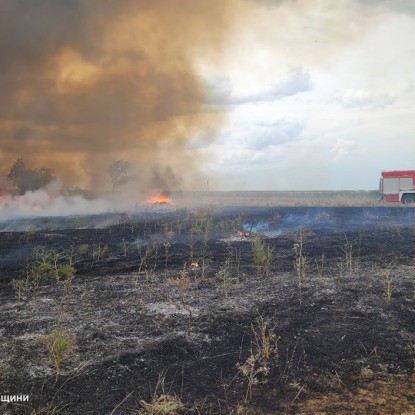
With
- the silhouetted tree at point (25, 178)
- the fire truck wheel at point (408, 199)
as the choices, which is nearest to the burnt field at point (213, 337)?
the fire truck wheel at point (408, 199)

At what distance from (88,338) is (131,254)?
652cm

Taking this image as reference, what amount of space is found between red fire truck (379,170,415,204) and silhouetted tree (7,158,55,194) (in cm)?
3420

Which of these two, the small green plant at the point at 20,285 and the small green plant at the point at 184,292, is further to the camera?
the small green plant at the point at 20,285

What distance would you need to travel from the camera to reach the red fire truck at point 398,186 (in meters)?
28.0

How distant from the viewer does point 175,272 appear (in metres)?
8.88

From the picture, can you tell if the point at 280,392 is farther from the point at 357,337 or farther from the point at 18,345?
the point at 18,345

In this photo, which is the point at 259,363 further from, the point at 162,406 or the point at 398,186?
the point at 398,186

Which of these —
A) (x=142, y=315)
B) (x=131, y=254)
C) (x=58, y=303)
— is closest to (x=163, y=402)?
(x=142, y=315)

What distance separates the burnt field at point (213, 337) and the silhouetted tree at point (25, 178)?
30.0 m

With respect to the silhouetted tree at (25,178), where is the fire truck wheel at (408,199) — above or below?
below

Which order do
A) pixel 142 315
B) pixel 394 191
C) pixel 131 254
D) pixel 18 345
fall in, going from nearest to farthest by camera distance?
pixel 18 345, pixel 142 315, pixel 131 254, pixel 394 191

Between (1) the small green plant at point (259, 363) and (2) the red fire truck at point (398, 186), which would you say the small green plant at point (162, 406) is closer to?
(1) the small green plant at point (259, 363)

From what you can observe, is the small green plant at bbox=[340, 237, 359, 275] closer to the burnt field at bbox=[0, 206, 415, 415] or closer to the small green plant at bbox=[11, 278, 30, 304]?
the burnt field at bbox=[0, 206, 415, 415]

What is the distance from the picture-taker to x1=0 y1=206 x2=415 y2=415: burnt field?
12.0ft
